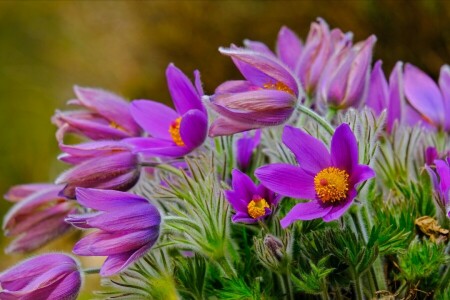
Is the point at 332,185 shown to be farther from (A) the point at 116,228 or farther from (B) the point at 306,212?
(A) the point at 116,228

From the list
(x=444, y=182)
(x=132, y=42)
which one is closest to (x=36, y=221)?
(x=444, y=182)

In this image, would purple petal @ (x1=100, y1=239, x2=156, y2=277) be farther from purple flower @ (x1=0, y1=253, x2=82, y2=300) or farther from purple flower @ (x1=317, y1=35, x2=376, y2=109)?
purple flower @ (x1=317, y1=35, x2=376, y2=109)

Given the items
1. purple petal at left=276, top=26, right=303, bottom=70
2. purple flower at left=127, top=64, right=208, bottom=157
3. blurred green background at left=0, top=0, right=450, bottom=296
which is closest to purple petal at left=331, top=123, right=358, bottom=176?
purple flower at left=127, top=64, right=208, bottom=157

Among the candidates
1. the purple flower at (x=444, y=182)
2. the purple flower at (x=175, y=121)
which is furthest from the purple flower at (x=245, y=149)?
the purple flower at (x=444, y=182)

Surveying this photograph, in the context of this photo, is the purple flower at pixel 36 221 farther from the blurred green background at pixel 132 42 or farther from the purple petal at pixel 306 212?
the blurred green background at pixel 132 42

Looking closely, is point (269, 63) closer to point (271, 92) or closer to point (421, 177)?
point (271, 92)
